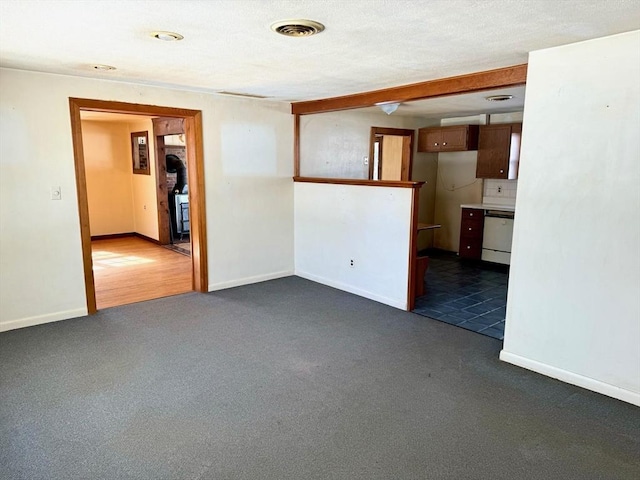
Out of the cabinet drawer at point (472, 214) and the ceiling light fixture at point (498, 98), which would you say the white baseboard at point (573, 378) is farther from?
the cabinet drawer at point (472, 214)

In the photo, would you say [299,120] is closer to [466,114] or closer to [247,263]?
[247,263]

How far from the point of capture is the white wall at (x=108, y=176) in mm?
7809

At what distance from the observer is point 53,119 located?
150 inches

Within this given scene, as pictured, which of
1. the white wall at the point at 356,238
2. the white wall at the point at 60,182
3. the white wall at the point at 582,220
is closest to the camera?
the white wall at the point at 582,220

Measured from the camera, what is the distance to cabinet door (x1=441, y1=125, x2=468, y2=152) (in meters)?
6.40

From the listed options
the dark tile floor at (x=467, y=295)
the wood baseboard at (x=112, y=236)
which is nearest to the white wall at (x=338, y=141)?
the dark tile floor at (x=467, y=295)

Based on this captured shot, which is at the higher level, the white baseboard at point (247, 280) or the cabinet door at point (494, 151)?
the cabinet door at point (494, 151)

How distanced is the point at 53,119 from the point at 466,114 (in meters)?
5.35

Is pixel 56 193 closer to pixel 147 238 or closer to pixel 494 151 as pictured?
pixel 147 238

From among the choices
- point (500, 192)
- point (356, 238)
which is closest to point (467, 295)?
point (356, 238)

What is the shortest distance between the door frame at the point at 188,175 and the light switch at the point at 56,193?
0.15m

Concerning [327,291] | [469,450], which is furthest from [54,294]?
[469,450]

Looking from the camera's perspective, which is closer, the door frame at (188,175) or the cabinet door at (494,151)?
the door frame at (188,175)

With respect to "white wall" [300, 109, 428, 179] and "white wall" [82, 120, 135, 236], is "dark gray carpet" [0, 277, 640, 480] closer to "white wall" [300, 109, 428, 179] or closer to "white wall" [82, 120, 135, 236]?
"white wall" [300, 109, 428, 179]
